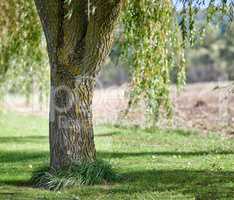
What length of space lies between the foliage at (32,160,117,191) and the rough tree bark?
5.0 inches

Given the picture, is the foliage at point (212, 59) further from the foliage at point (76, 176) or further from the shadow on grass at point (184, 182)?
the foliage at point (76, 176)

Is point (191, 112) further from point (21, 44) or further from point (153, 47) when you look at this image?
point (153, 47)

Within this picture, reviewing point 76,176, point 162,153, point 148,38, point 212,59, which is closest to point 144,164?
point 162,153

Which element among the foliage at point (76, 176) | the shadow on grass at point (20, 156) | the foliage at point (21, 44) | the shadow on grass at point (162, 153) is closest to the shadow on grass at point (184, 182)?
the foliage at point (76, 176)

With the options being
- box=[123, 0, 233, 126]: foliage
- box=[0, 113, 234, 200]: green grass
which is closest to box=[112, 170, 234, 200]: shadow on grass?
box=[0, 113, 234, 200]: green grass

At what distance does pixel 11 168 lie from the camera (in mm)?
11594

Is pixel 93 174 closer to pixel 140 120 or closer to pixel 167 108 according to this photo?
pixel 167 108

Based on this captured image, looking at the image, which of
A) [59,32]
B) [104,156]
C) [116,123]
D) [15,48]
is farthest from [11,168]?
[116,123]

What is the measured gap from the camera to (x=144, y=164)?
11.7 meters

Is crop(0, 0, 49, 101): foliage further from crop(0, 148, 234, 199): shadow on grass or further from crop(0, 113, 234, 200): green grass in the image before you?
crop(0, 148, 234, 199): shadow on grass

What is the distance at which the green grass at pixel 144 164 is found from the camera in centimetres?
880

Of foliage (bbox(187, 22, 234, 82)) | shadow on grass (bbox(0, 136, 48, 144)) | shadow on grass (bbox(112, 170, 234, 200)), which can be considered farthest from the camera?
foliage (bbox(187, 22, 234, 82))

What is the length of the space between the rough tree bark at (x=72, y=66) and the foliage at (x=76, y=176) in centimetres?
13

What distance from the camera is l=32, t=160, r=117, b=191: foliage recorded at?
934 cm
